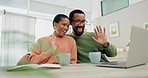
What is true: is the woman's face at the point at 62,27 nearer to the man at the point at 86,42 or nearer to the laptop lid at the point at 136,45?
the man at the point at 86,42

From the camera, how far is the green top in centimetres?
165

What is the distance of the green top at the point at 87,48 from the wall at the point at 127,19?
77.5 inches

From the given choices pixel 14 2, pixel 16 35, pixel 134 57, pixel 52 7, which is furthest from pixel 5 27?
pixel 134 57

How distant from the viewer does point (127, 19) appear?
384 centimetres

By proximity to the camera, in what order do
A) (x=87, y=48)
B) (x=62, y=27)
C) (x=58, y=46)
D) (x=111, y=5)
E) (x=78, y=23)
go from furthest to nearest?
1. (x=111, y=5)
2. (x=78, y=23)
3. (x=87, y=48)
4. (x=62, y=27)
5. (x=58, y=46)

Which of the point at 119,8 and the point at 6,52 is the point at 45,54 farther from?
the point at 119,8

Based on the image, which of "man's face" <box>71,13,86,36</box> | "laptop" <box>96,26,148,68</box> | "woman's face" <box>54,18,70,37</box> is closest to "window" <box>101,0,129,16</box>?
"man's face" <box>71,13,86,36</box>

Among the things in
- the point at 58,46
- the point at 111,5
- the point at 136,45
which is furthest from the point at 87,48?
the point at 111,5

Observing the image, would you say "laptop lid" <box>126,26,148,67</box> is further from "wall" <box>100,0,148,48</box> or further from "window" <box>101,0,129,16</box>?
"window" <box>101,0,129,16</box>

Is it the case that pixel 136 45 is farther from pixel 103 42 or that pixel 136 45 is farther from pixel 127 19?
pixel 127 19

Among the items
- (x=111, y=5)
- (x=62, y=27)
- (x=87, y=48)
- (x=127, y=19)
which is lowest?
(x=87, y=48)

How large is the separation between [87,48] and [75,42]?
0.14m

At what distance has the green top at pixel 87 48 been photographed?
165cm

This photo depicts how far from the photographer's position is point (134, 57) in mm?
789
